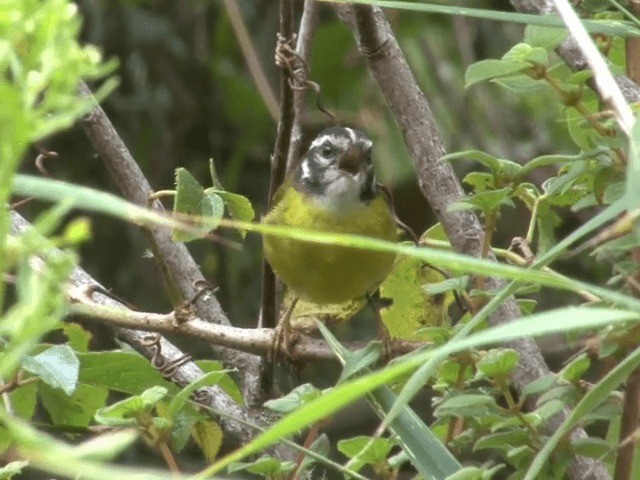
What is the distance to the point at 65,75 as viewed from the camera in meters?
0.44

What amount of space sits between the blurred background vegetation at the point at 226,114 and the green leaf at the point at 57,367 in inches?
60.8

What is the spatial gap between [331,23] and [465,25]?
31cm

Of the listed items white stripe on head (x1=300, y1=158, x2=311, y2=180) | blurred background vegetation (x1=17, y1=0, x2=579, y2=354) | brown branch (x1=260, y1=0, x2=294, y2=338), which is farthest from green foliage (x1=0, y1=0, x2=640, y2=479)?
blurred background vegetation (x1=17, y1=0, x2=579, y2=354)

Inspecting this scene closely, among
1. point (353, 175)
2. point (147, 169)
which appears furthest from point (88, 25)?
point (353, 175)

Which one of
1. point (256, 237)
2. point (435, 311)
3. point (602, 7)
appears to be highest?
point (602, 7)

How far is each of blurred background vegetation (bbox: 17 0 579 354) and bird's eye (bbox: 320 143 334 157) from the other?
66cm

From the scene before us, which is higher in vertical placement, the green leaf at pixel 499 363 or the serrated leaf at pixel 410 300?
the green leaf at pixel 499 363

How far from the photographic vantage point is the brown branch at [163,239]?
4.51ft

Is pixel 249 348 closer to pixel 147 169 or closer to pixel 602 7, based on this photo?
pixel 602 7

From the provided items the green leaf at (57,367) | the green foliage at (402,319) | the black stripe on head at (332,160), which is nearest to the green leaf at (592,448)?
the green foliage at (402,319)

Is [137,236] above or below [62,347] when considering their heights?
below

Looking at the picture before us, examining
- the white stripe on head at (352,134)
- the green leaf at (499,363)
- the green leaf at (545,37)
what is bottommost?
the white stripe on head at (352,134)

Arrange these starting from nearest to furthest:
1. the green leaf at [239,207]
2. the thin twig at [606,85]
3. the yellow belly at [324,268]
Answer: the thin twig at [606,85] → the green leaf at [239,207] → the yellow belly at [324,268]

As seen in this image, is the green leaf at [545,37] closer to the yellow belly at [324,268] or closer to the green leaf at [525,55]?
the green leaf at [525,55]
